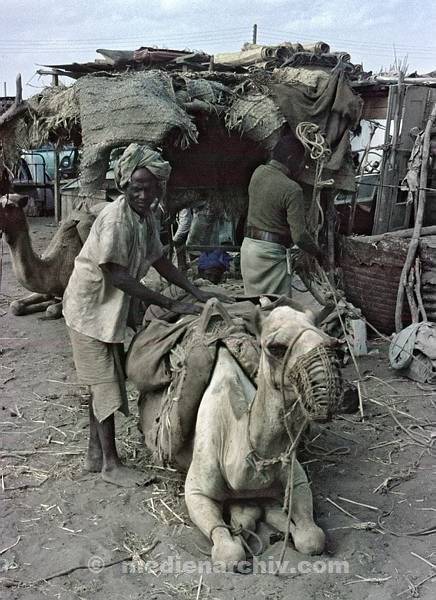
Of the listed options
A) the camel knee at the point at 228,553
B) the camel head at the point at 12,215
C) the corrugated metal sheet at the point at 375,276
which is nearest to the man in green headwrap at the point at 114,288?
the camel knee at the point at 228,553

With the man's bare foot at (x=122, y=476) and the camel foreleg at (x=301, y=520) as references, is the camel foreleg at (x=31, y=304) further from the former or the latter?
the camel foreleg at (x=301, y=520)

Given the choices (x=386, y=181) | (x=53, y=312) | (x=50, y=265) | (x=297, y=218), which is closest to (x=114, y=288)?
(x=297, y=218)

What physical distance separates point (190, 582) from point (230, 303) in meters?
1.77

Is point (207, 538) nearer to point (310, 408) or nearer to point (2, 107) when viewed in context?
point (310, 408)

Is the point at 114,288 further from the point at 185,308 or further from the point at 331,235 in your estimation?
the point at 331,235

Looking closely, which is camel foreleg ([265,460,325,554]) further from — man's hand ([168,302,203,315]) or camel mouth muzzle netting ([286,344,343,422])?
man's hand ([168,302,203,315])

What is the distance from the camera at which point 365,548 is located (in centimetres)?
362

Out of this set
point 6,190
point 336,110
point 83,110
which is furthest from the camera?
point 6,190

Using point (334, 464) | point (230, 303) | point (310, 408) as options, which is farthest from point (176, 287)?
point (310, 408)

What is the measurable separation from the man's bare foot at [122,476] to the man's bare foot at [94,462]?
0.11 meters

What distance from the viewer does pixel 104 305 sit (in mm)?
4148

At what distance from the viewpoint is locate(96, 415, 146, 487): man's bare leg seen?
14.0 feet

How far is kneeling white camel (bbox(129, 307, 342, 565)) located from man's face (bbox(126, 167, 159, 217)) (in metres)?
0.98

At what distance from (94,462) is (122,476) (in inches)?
11.3
